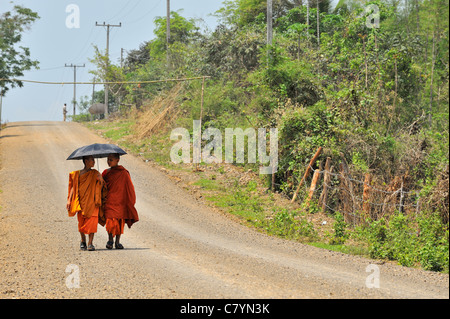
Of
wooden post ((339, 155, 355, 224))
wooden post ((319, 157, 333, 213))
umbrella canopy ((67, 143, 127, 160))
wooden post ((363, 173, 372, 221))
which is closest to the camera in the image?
umbrella canopy ((67, 143, 127, 160))

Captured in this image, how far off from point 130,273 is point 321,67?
1810 cm

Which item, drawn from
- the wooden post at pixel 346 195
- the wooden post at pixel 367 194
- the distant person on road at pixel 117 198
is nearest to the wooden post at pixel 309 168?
the wooden post at pixel 346 195

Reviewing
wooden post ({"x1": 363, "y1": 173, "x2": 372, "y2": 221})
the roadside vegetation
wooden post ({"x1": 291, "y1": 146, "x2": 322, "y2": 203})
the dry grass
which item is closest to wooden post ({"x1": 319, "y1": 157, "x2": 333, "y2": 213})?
the roadside vegetation

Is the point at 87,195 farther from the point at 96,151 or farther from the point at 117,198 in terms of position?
the point at 96,151

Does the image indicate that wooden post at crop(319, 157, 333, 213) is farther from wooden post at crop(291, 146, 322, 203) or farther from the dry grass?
the dry grass

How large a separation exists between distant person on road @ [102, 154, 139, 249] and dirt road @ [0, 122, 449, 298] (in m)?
0.56

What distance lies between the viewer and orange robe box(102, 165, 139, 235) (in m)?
10.1

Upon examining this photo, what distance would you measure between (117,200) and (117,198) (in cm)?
4

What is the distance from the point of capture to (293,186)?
17.9 m

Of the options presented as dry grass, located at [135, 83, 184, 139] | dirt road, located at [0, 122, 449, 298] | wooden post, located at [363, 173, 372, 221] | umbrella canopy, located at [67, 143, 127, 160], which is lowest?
dirt road, located at [0, 122, 449, 298]

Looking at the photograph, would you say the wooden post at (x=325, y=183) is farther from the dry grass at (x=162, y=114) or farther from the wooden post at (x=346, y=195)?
the dry grass at (x=162, y=114)

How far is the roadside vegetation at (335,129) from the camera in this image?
37.9ft

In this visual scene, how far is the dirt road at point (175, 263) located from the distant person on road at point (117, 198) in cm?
56
